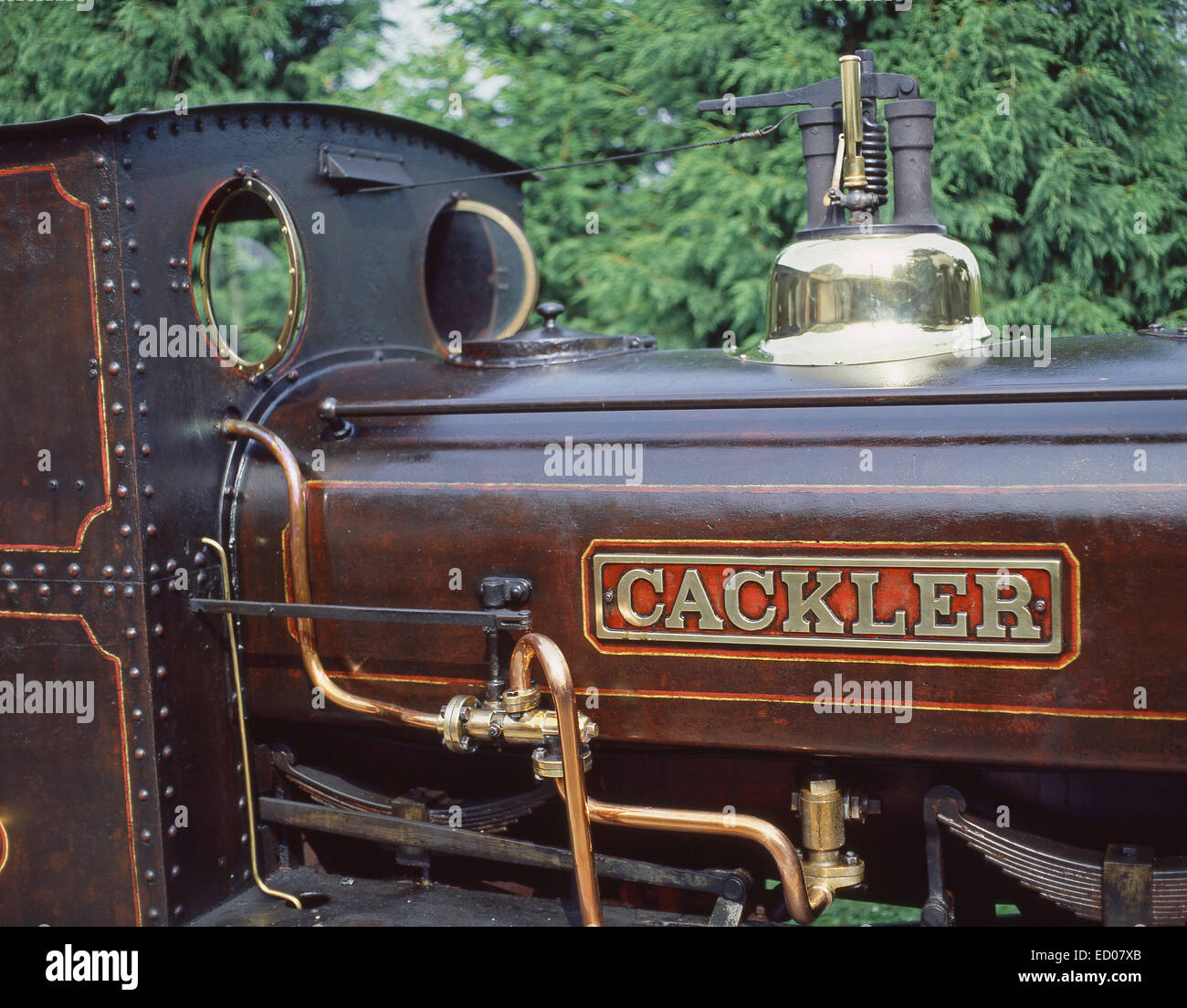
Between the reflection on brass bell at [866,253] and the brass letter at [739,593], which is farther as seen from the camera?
the reflection on brass bell at [866,253]

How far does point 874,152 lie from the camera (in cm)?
296

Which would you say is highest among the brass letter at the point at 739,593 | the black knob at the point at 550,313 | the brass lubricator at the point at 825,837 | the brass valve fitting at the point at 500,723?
the black knob at the point at 550,313

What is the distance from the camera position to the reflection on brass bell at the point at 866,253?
2.80m

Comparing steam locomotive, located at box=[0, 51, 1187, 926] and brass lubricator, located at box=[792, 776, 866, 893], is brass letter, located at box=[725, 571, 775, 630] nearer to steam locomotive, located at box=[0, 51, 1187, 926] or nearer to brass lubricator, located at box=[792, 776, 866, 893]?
steam locomotive, located at box=[0, 51, 1187, 926]

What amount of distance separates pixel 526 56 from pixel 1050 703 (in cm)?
496

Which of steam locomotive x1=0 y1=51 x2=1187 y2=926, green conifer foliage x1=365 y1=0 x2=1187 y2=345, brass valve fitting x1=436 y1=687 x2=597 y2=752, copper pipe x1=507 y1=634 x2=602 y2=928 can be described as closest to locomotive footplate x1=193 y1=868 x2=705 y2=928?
steam locomotive x1=0 y1=51 x2=1187 y2=926

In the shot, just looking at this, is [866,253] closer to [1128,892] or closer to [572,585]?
[572,585]

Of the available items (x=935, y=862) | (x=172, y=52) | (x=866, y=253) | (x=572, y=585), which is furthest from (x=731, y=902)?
(x=172, y=52)

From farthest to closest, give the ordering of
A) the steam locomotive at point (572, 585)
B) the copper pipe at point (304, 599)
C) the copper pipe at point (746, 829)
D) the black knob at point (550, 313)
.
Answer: the black knob at point (550, 313), the copper pipe at point (304, 599), the copper pipe at point (746, 829), the steam locomotive at point (572, 585)

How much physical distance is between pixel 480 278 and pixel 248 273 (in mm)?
3853

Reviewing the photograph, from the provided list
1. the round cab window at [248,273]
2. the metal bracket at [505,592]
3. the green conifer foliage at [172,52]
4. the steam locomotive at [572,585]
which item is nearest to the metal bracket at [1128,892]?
the steam locomotive at [572,585]

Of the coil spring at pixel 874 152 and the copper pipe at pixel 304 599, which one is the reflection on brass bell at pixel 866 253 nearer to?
the coil spring at pixel 874 152

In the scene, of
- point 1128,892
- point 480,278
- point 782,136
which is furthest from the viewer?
point 782,136

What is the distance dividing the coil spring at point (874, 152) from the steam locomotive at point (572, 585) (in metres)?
0.01
